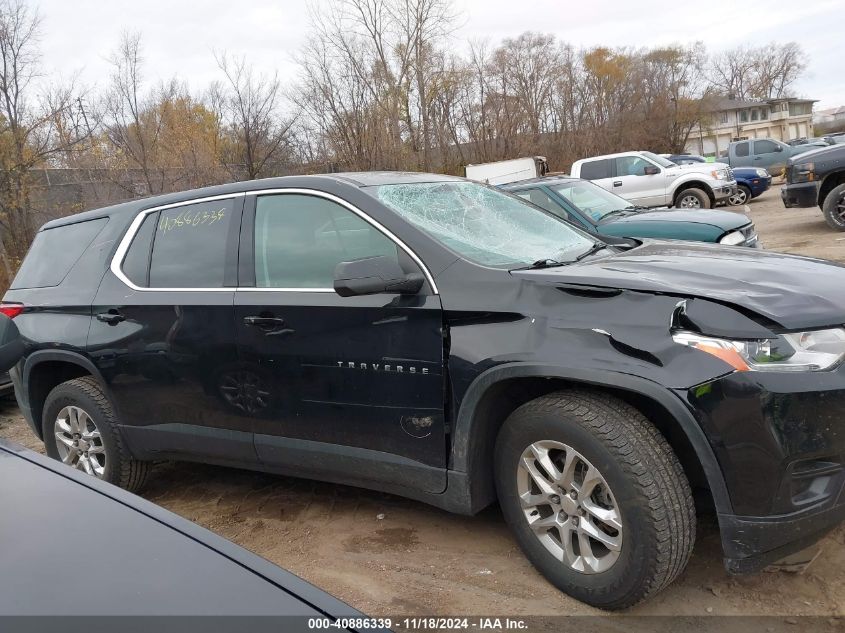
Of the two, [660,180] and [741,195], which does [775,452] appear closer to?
[660,180]

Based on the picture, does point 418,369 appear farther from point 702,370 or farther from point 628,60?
point 628,60

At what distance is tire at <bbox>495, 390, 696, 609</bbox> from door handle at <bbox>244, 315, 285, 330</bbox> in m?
1.24

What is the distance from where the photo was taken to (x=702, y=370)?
2178mm

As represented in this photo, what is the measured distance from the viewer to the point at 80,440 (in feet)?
13.7

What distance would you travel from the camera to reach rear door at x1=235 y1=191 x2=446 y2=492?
9.16 feet

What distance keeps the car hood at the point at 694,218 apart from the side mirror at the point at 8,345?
6486 millimetres

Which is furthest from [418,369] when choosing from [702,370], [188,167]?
[188,167]

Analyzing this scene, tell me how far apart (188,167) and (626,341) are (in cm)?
1842

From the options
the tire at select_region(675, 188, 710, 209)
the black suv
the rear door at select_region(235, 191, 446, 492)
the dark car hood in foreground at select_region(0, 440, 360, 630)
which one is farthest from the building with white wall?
the dark car hood in foreground at select_region(0, 440, 360, 630)

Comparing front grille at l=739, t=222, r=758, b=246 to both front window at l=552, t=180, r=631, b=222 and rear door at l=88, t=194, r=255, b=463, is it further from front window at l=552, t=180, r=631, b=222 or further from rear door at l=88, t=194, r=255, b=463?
rear door at l=88, t=194, r=255, b=463

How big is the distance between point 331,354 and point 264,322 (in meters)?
0.44

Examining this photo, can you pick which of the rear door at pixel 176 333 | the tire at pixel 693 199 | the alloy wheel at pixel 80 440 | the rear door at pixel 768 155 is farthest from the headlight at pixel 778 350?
the rear door at pixel 768 155

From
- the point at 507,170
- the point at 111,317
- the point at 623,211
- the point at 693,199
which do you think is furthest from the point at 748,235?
the point at 507,170

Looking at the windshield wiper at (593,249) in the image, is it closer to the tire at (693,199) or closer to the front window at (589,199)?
the front window at (589,199)
